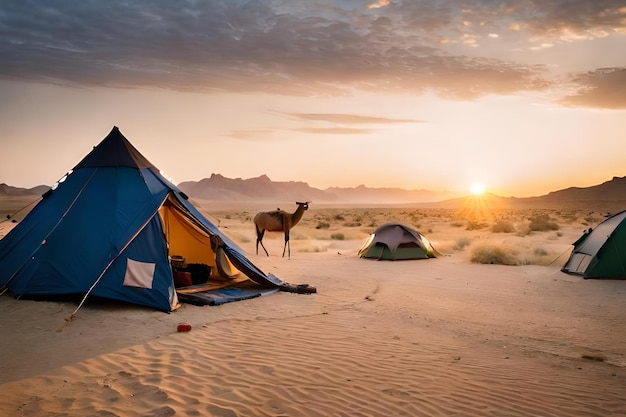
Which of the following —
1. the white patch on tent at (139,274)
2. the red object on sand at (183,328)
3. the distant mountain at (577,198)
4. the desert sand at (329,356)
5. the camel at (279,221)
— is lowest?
the desert sand at (329,356)

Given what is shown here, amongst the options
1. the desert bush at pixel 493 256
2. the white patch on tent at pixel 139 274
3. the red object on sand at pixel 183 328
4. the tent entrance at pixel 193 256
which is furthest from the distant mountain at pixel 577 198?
the red object on sand at pixel 183 328

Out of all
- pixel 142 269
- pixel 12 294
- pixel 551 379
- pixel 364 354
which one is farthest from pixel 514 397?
pixel 12 294

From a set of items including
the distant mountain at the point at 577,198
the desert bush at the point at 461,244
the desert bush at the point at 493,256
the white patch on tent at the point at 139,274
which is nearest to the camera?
the white patch on tent at the point at 139,274

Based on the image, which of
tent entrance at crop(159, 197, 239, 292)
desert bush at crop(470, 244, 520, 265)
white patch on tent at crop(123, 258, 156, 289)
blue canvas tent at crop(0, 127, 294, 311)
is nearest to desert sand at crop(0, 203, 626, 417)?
blue canvas tent at crop(0, 127, 294, 311)

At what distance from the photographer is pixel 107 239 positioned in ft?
32.9

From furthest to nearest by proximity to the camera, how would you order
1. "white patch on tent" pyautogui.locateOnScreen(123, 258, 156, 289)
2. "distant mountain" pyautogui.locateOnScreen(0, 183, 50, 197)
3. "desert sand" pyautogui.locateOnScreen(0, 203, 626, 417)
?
"distant mountain" pyautogui.locateOnScreen(0, 183, 50, 197) → "white patch on tent" pyautogui.locateOnScreen(123, 258, 156, 289) → "desert sand" pyautogui.locateOnScreen(0, 203, 626, 417)

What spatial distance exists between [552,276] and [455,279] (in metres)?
2.90

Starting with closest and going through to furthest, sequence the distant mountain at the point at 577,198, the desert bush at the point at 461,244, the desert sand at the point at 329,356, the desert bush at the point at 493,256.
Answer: the desert sand at the point at 329,356 → the desert bush at the point at 493,256 → the desert bush at the point at 461,244 → the distant mountain at the point at 577,198

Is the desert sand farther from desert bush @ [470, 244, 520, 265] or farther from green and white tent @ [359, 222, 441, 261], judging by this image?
green and white tent @ [359, 222, 441, 261]

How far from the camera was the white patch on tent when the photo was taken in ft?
31.7

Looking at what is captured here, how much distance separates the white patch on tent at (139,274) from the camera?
965 cm

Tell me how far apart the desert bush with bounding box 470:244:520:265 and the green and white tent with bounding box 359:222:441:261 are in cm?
171

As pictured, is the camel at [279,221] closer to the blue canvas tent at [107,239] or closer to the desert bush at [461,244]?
the blue canvas tent at [107,239]

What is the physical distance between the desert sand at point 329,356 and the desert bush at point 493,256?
5.77m
